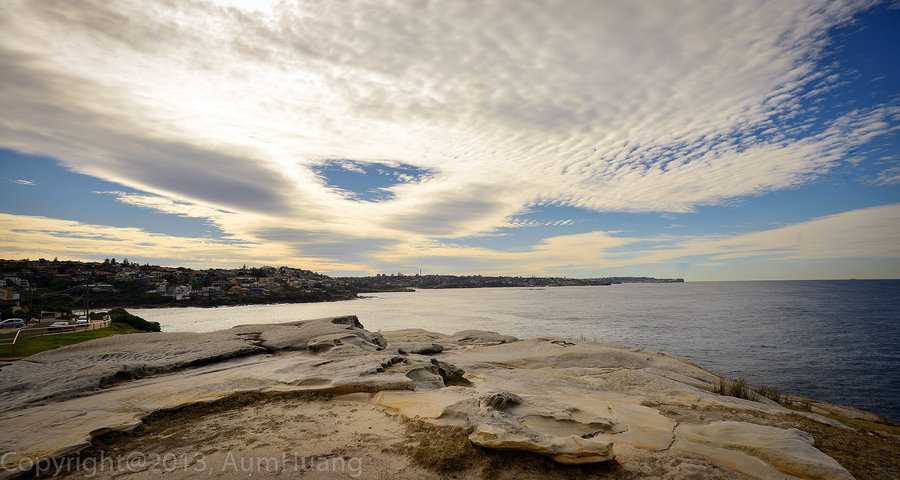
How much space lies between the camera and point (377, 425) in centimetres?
862

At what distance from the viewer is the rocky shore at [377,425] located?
673 cm

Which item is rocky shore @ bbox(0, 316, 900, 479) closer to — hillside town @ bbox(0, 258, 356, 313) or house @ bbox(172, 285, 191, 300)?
hillside town @ bbox(0, 258, 356, 313)

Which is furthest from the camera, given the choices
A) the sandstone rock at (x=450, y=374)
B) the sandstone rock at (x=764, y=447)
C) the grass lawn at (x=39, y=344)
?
the grass lawn at (x=39, y=344)

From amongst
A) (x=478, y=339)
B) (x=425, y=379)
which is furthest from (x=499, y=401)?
(x=478, y=339)

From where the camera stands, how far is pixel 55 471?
6508mm

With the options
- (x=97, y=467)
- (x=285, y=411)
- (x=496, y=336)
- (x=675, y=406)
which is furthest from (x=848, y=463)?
(x=496, y=336)

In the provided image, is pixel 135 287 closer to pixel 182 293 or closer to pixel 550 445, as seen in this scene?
pixel 182 293

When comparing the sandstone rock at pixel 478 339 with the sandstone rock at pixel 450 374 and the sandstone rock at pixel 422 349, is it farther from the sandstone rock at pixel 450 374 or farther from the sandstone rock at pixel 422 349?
the sandstone rock at pixel 450 374

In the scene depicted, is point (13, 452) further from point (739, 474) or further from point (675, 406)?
point (675, 406)

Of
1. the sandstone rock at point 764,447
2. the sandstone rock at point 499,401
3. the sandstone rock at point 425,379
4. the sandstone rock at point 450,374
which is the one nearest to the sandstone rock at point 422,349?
the sandstone rock at point 450,374

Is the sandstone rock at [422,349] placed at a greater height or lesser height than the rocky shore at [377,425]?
lesser

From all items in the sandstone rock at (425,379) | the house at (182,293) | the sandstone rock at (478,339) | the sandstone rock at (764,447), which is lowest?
the house at (182,293)

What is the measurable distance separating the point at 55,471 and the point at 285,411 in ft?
13.8

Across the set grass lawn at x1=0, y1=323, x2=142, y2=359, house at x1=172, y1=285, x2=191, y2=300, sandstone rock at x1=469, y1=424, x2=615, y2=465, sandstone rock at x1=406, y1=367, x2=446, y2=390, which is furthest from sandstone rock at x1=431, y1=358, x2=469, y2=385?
house at x1=172, y1=285, x2=191, y2=300
